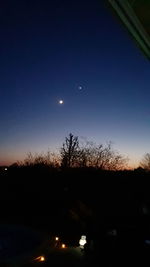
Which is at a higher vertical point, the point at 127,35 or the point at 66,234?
the point at 127,35

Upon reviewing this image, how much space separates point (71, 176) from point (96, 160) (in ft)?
85.7

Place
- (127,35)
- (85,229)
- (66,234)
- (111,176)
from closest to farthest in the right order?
(127,35) < (66,234) < (85,229) < (111,176)

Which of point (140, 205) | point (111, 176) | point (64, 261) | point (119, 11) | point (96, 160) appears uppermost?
point (96, 160)

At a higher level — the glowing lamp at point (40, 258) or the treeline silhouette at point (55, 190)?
the treeline silhouette at point (55, 190)

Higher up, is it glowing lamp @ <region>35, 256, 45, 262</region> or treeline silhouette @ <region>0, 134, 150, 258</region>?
treeline silhouette @ <region>0, 134, 150, 258</region>

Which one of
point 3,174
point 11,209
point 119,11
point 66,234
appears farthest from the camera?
point 3,174

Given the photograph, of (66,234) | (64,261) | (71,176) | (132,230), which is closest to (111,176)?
(71,176)

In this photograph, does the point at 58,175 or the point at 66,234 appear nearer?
the point at 66,234

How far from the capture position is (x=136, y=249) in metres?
5.80

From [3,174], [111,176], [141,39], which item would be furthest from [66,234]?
[3,174]

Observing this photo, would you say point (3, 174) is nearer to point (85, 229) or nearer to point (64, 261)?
point (85, 229)

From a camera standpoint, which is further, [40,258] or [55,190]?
[55,190]

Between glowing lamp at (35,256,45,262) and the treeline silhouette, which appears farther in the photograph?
the treeline silhouette

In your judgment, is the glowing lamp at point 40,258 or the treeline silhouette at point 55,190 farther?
the treeline silhouette at point 55,190
